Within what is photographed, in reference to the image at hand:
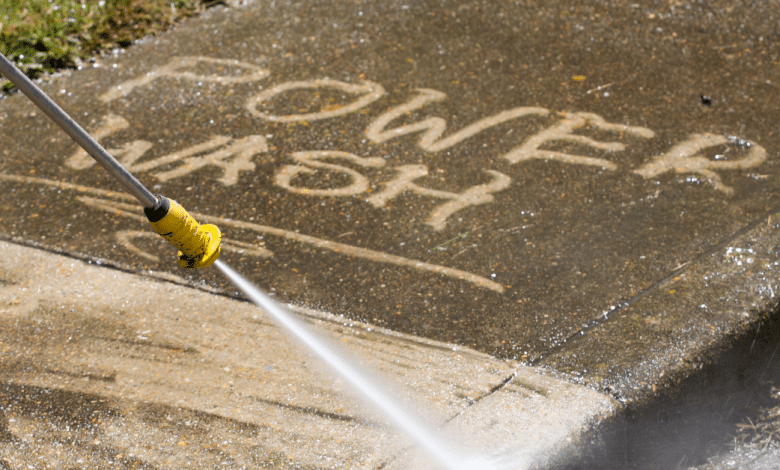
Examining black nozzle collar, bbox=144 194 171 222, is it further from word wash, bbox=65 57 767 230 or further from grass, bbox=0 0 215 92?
grass, bbox=0 0 215 92

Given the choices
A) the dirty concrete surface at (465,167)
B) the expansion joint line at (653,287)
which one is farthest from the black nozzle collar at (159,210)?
the expansion joint line at (653,287)

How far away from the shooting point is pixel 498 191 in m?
3.35

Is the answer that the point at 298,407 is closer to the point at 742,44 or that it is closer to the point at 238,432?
the point at 238,432

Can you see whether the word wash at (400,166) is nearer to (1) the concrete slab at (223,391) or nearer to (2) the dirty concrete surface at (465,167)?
(2) the dirty concrete surface at (465,167)

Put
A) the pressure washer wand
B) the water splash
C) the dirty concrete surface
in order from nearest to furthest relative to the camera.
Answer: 1. the pressure washer wand
2. the water splash
3. the dirty concrete surface

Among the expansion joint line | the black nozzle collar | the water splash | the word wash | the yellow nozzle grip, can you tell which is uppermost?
the black nozzle collar

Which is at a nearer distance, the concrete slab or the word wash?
the concrete slab

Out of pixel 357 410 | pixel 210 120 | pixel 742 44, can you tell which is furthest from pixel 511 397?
pixel 742 44

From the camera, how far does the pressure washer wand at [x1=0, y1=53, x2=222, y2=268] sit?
2.03m

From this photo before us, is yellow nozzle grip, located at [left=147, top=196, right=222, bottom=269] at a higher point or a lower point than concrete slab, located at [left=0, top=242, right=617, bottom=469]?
higher

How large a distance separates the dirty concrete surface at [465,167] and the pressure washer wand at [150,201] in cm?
55

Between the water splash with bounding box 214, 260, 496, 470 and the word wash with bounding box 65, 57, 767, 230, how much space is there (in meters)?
0.74

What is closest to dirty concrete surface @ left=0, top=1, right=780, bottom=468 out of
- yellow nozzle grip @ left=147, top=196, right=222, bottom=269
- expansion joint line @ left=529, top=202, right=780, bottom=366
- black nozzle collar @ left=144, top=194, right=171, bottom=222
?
expansion joint line @ left=529, top=202, right=780, bottom=366

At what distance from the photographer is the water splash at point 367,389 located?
85.4 inches
